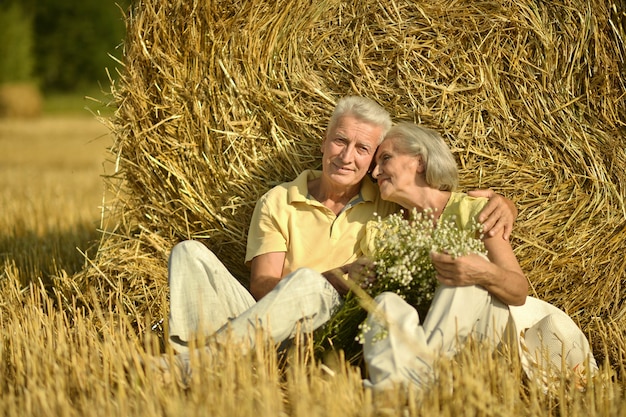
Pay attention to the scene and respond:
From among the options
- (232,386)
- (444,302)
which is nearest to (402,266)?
(444,302)

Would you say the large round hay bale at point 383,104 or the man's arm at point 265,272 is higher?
the large round hay bale at point 383,104

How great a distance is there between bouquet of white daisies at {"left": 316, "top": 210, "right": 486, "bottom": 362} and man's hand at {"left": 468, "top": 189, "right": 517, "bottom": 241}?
58 mm

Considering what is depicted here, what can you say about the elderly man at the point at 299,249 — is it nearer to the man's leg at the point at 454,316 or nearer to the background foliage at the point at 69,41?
the man's leg at the point at 454,316

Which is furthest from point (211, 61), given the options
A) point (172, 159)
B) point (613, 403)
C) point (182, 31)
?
point (613, 403)

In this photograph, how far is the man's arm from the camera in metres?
3.79

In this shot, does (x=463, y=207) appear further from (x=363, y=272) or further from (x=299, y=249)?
(x=299, y=249)

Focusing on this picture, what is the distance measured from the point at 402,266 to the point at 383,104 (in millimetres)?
980

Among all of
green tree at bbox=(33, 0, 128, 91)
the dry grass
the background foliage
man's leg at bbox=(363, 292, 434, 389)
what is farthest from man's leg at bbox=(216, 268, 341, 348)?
green tree at bbox=(33, 0, 128, 91)

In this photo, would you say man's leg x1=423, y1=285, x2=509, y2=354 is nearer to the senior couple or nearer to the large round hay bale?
the senior couple

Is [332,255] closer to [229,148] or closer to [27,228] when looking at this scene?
[229,148]

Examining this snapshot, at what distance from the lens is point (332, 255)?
3.88m

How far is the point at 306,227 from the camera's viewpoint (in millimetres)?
3949

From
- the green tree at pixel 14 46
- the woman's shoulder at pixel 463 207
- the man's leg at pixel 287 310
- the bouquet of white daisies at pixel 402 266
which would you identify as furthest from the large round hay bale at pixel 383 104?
the green tree at pixel 14 46

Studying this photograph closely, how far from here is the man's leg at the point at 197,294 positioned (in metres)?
3.53
